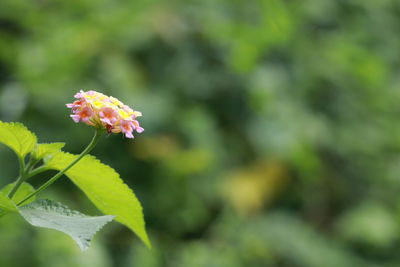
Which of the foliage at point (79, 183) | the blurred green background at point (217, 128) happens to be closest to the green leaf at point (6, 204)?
the foliage at point (79, 183)

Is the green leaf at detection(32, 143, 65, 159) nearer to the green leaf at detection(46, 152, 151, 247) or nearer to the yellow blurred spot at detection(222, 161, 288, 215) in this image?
the green leaf at detection(46, 152, 151, 247)

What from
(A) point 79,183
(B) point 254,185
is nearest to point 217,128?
(B) point 254,185

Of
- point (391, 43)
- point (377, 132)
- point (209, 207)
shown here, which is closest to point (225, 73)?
point (209, 207)

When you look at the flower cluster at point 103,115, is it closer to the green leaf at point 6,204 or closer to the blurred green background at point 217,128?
the green leaf at point 6,204

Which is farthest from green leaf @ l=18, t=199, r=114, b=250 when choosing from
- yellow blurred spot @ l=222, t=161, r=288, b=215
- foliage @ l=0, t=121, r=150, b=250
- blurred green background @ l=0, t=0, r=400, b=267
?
yellow blurred spot @ l=222, t=161, r=288, b=215

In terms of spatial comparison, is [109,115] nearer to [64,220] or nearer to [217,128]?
[64,220]

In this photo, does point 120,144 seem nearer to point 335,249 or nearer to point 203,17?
point 203,17
